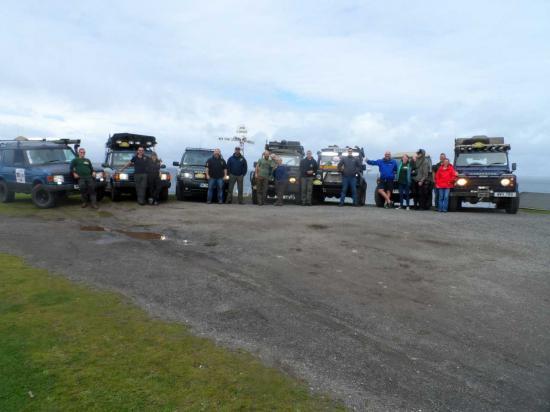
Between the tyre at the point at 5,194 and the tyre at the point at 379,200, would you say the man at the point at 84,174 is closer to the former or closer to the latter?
the tyre at the point at 5,194

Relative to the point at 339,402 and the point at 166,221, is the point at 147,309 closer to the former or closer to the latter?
the point at 339,402

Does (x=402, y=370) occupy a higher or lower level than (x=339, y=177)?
lower

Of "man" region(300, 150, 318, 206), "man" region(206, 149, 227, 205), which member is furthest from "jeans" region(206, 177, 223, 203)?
"man" region(300, 150, 318, 206)

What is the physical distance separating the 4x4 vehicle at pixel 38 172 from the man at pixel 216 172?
11.9 ft

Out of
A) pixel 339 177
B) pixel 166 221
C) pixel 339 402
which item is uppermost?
pixel 339 177

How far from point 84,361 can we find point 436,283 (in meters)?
4.81

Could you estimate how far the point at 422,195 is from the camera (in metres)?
15.8

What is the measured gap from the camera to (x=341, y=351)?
14.1 ft

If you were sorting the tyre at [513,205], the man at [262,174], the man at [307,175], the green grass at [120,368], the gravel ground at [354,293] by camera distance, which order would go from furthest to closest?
the man at [307,175] → the man at [262,174] → the tyre at [513,205] → the gravel ground at [354,293] → the green grass at [120,368]

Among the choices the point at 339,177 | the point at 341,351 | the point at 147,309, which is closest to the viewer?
the point at 341,351

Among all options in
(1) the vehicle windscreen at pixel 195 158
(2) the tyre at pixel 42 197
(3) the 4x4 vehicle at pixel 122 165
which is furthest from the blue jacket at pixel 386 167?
(2) the tyre at pixel 42 197

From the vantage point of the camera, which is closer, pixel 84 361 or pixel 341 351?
pixel 84 361

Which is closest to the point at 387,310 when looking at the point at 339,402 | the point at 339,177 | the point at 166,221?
the point at 339,402

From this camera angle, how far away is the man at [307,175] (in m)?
16.4
